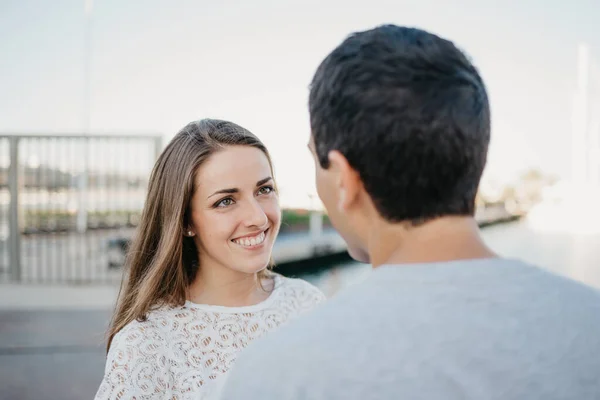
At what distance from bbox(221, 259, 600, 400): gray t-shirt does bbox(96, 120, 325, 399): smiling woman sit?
1007 millimetres

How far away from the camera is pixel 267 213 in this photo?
6.40 feet

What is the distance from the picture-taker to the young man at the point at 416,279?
73cm

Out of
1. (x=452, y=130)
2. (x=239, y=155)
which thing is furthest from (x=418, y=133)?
(x=239, y=155)

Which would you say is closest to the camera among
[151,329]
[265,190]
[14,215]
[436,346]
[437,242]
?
[436,346]

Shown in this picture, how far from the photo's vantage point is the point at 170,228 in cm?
191

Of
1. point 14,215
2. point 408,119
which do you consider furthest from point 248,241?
point 14,215

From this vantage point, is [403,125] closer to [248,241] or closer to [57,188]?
[248,241]

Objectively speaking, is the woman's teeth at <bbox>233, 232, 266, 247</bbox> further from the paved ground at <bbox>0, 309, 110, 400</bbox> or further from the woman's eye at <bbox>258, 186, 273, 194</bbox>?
the paved ground at <bbox>0, 309, 110, 400</bbox>

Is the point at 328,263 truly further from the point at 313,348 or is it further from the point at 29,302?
the point at 313,348

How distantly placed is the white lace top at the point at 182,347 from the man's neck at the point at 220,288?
0.13 feet

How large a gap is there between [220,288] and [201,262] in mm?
106

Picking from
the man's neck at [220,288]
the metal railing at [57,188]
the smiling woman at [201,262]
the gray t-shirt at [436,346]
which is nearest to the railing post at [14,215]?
the metal railing at [57,188]

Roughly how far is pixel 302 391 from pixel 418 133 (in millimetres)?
357

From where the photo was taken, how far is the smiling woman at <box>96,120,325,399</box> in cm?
174
